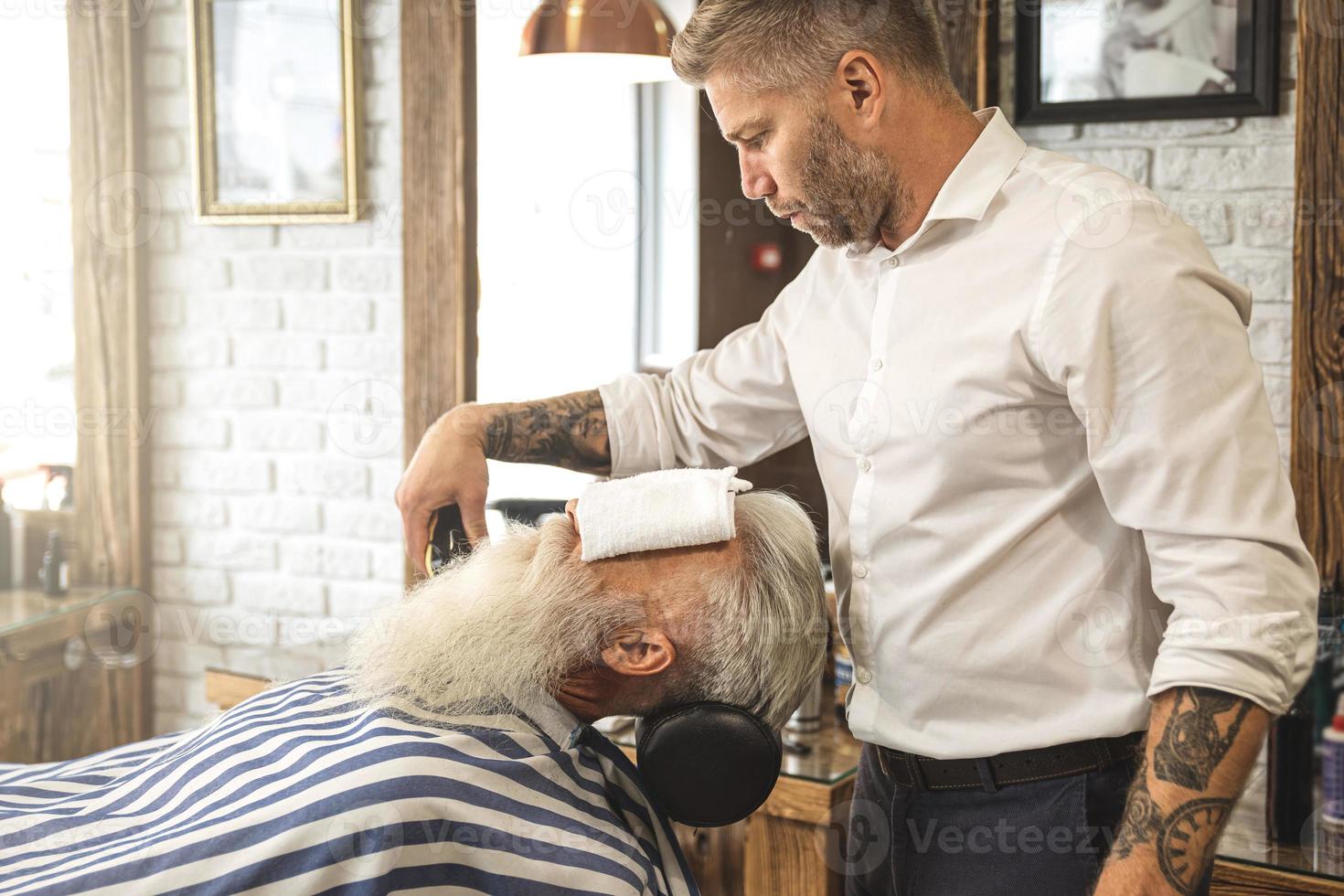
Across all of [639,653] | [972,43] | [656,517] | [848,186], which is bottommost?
[639,653]

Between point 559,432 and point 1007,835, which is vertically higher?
point 559,432

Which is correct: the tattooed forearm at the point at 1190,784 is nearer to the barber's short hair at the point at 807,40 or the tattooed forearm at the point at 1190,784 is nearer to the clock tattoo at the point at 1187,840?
the clock tattoo at the point at 1187,840

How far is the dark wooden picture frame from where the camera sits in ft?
6.31

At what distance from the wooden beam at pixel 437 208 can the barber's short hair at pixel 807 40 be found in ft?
4.30

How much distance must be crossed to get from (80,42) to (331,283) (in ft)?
2.91

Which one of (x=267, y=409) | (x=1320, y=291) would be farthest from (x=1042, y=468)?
(x=267, y=409)

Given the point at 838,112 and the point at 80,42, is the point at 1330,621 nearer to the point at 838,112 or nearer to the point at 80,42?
the point at 838,112

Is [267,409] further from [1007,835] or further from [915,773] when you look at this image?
[1007,835]

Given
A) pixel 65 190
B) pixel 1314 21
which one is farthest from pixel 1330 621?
pixel 65 190

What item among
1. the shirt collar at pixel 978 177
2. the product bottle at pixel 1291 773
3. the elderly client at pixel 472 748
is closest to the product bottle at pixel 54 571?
the elderly client at pixel 472 748

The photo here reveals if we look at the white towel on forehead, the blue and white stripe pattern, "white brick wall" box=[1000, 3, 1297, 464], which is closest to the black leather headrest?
the blue and white stripe pattern

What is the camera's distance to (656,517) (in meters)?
1.40

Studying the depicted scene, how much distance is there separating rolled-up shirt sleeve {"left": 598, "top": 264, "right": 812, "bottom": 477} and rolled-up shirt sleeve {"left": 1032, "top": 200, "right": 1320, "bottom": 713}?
572 mm

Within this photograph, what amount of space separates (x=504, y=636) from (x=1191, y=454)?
761 mm
